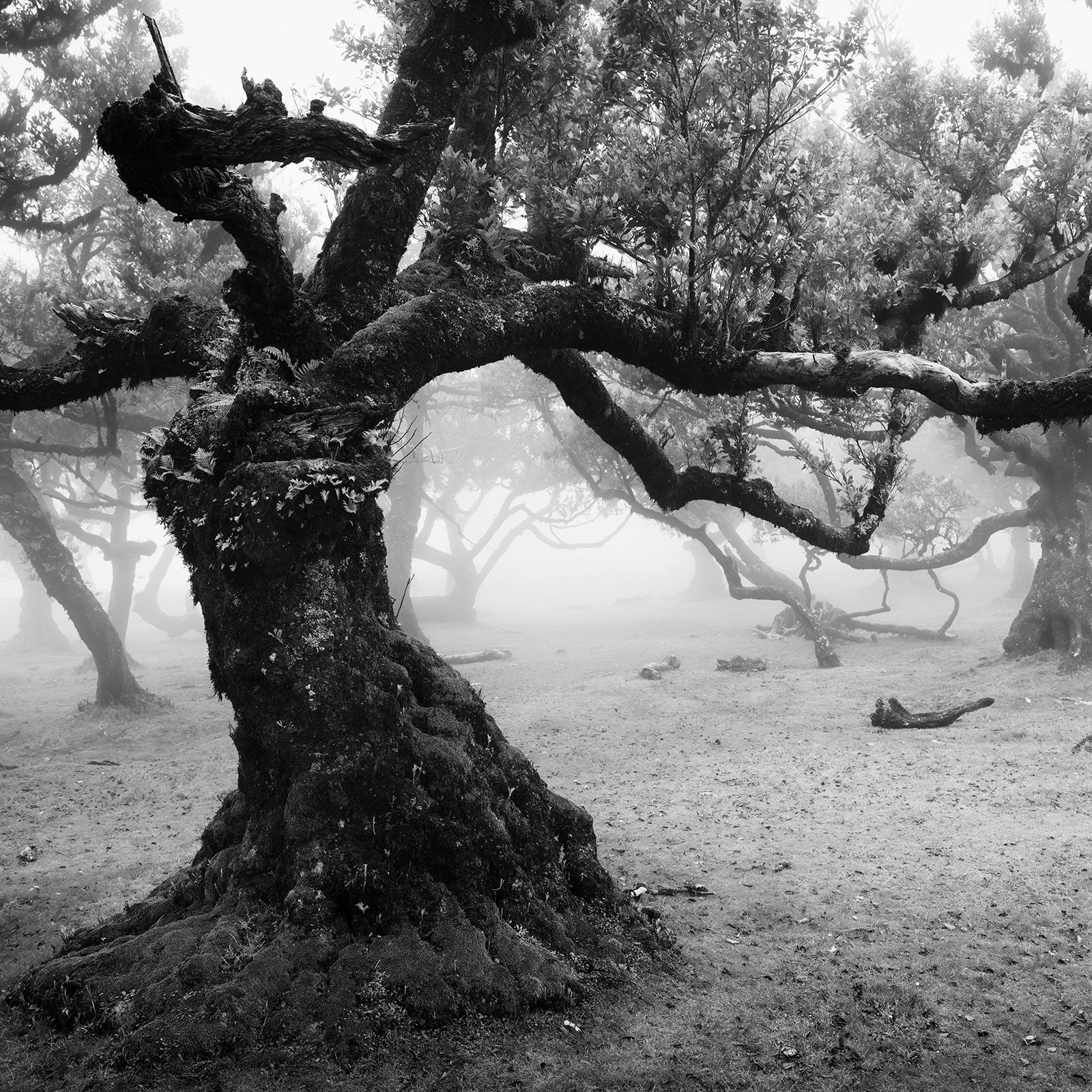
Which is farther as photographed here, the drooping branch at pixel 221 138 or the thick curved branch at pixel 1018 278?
the thick curved branch at pixel 1018 278

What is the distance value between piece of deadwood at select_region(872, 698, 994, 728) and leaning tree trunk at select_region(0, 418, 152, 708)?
1564 centimetres

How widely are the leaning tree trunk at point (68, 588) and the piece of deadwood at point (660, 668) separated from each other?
12.0 m

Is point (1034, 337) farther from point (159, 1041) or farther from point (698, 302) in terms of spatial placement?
point (159, 1041)

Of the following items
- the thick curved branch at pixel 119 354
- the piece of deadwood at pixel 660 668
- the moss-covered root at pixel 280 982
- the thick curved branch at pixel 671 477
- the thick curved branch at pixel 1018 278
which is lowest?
the piece of deadwood at pixel 660 668

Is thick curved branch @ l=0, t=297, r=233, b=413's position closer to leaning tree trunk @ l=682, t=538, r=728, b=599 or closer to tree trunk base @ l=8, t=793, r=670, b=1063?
tree trunk base @ l=8, t=793, r=670, b=1063

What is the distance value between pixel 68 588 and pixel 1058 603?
24.0 meters

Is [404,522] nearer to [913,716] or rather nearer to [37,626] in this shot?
[37,626]

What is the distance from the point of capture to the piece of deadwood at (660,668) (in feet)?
64.6

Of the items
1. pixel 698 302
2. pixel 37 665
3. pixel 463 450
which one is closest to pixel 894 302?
pixel 698 302

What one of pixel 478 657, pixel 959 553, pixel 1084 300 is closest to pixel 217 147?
pixel 1084 300

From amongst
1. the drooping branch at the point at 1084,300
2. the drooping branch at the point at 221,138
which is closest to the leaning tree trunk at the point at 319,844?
the drooping branch at the point at 221,138

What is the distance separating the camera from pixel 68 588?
18328 millimetres

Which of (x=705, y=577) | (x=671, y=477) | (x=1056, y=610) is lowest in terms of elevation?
(x=1056, y=610)

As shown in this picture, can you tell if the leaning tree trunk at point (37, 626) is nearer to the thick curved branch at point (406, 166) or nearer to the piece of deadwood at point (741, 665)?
the piece of deadwood at point (741, 665)
